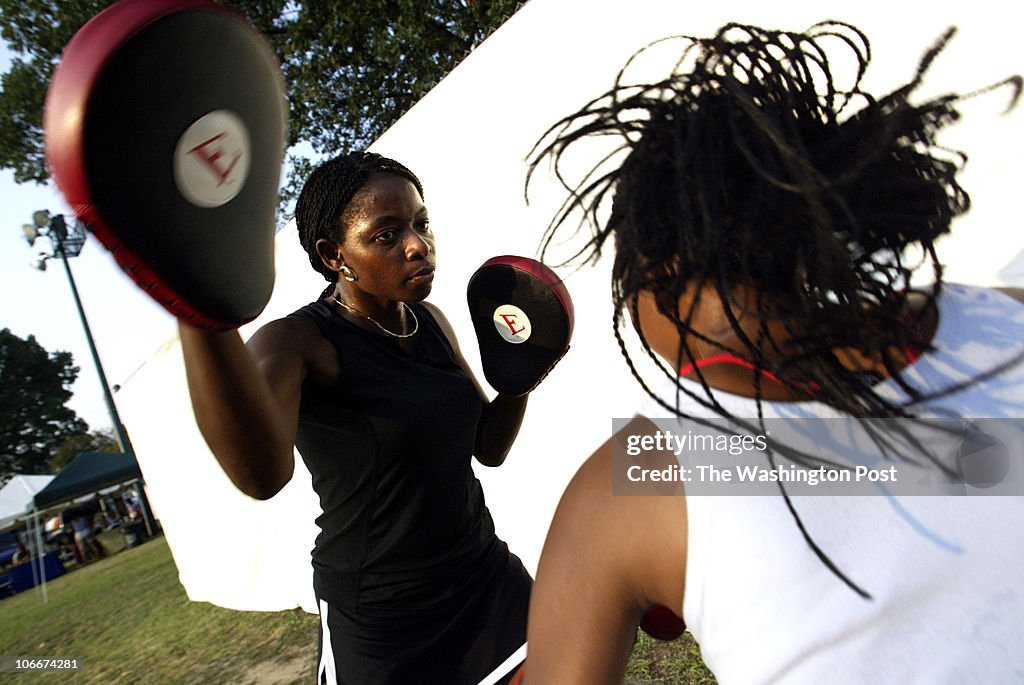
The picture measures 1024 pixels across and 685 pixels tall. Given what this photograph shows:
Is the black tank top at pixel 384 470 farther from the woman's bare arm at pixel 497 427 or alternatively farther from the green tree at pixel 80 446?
the green tree at pixel 80 446

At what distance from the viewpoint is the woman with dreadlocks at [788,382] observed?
0.62 meters

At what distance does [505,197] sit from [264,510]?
2.40 meters

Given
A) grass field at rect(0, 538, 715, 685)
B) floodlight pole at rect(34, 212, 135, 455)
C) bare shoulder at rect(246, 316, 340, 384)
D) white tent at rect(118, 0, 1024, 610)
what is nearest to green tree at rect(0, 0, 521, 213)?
floodlight pole at rect(34, 212, 135, 455)

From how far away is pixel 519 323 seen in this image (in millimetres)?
1905

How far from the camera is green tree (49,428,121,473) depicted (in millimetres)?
34844

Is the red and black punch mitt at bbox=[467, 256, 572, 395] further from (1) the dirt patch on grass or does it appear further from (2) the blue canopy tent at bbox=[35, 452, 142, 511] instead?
(2) the blue canopy tent at bbox=[35, 452, 142, 511]

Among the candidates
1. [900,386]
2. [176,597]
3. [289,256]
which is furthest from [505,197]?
[176,597]

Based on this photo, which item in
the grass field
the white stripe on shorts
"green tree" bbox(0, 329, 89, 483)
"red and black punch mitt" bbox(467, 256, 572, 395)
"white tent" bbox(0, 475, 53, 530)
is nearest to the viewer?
the white stripe on shorts

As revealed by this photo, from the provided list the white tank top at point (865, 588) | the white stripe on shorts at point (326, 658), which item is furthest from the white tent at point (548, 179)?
the white tank top at point (865, 588)

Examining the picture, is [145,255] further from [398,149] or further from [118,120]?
[398,149]

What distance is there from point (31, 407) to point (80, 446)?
129 inches

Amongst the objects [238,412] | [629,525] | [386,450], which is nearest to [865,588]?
[629,525]

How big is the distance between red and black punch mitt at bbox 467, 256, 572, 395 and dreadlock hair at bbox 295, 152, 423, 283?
306mm

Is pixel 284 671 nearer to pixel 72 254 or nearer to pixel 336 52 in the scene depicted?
pixel 336 52
